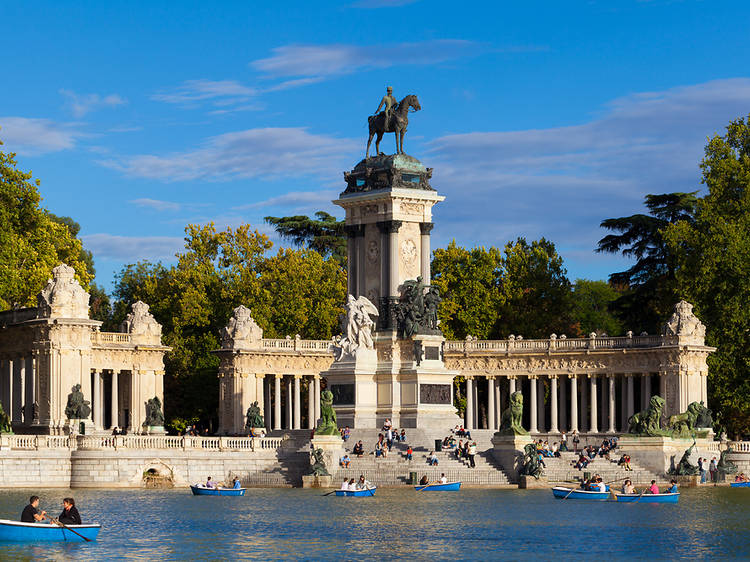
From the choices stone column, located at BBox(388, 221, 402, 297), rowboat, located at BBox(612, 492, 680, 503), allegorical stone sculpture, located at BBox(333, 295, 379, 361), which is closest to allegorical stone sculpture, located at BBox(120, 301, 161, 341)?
allegorical stone sculpture, located at BBox(333, 295, 379, 361)

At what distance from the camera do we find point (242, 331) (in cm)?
9494

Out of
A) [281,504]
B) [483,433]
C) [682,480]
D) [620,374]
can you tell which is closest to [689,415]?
[682,480]

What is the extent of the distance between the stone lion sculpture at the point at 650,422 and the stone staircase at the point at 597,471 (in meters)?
1.54

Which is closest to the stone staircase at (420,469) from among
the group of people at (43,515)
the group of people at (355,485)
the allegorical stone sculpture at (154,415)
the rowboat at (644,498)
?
the group of people at (355,485)

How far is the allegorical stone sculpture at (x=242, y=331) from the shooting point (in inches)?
3735

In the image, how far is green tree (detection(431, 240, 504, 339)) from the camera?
102 metres

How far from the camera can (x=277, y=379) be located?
96000 mm

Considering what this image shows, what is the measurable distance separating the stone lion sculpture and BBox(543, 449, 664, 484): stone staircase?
5.04 feet

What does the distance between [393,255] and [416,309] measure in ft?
9.35

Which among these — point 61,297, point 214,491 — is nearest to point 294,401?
point 61,297

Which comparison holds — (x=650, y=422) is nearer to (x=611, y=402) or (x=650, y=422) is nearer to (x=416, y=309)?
(x=416, y=309)

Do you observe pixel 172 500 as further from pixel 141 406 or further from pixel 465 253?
pixel 465 253

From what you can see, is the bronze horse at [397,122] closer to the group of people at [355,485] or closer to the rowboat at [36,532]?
the group of people at [355,485]

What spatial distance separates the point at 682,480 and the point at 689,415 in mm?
4460
